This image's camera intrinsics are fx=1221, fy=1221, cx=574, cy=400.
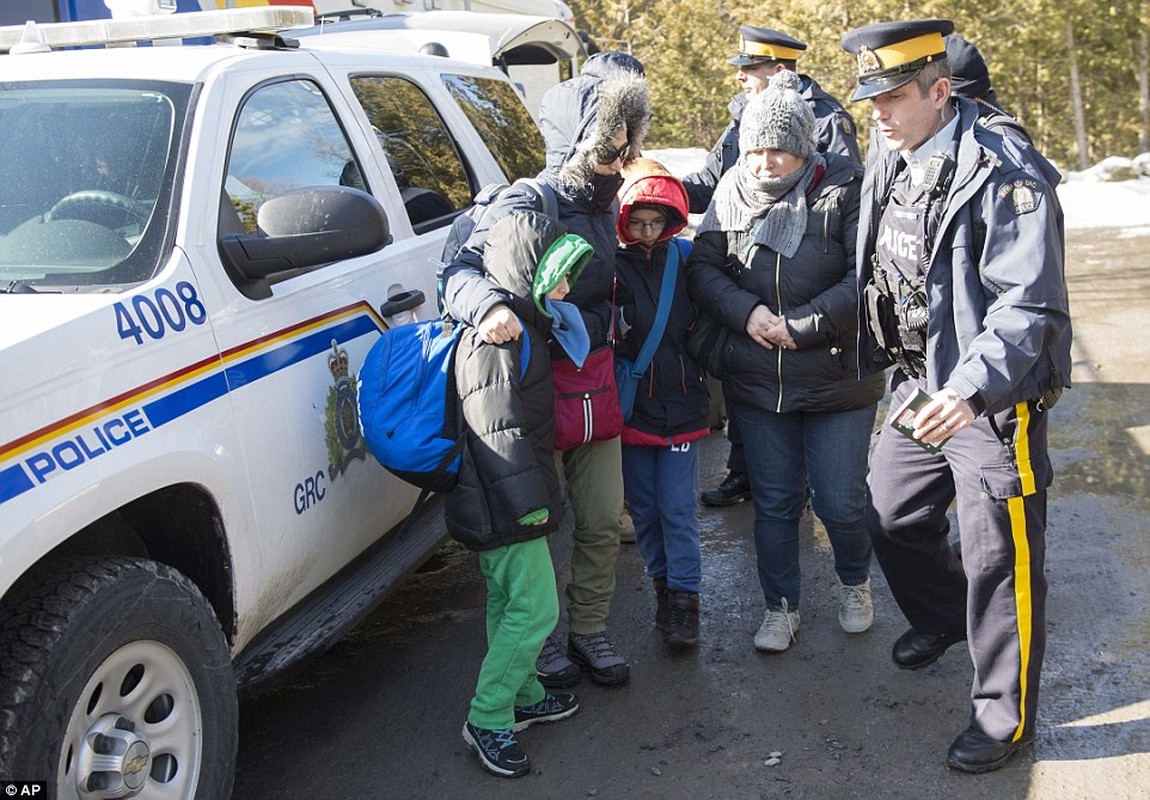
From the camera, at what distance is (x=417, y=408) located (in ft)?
11.0

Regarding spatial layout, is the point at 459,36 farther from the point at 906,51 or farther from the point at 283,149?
the point at 906,51

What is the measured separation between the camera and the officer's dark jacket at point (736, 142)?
546cm

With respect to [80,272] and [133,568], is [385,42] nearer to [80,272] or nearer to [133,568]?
[80,272]

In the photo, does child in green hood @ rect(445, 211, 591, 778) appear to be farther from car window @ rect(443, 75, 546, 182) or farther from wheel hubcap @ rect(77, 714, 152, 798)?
car window @ rect(443, 75, 546, 182)

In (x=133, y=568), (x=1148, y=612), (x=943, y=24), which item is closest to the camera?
(x=133, y=568)

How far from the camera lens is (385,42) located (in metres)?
6.06

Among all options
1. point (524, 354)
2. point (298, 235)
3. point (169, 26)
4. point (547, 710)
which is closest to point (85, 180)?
point (298, 235)

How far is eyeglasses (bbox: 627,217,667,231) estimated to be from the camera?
4.01 meters

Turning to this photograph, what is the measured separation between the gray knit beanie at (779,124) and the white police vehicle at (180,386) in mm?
1198

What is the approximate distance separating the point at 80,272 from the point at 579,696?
204 centimetres

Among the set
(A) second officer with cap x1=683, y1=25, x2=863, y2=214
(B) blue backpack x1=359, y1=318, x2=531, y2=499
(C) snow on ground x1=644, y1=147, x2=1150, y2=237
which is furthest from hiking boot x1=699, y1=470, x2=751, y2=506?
(C) snow on ground x1=644, y1=147, x2=1150, y2=237

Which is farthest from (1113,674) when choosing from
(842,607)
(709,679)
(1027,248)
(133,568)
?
(133,568)

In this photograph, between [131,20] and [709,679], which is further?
[709,679]

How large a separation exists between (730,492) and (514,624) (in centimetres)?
249
